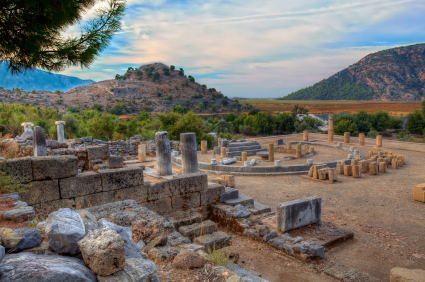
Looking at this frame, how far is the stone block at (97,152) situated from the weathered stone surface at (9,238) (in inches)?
279

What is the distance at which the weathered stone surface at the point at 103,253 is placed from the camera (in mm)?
2619

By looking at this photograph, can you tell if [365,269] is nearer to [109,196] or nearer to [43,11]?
[109,196]

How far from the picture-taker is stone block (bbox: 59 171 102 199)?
23.1ft

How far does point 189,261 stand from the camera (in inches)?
152

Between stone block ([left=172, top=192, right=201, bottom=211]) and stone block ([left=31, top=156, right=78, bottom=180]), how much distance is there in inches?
117

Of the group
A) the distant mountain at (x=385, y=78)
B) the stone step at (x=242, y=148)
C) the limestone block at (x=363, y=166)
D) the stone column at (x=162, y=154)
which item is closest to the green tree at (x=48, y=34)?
the stone column at (x=162, y=154)

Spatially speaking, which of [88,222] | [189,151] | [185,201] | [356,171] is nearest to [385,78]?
[356,171]

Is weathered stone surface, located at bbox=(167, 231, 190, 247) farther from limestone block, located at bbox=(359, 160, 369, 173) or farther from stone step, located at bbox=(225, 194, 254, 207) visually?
limestone block, located at bbox=(359, 160, 369, 173)

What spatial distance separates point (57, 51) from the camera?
5.65 metres

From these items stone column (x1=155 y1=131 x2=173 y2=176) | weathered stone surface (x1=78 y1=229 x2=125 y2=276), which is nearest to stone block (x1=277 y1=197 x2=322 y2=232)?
weathered stone surface (x1=78 y1=229 x2=125 y2=276)

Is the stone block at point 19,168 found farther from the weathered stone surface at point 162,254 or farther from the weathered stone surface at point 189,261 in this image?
the weathered stone surface at point 189,261

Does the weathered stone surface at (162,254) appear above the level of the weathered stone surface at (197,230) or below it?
above

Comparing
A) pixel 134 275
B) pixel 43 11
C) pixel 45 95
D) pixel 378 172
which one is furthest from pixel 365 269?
pixel 45 95

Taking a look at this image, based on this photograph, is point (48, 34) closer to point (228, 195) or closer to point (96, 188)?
point (96, 188)
